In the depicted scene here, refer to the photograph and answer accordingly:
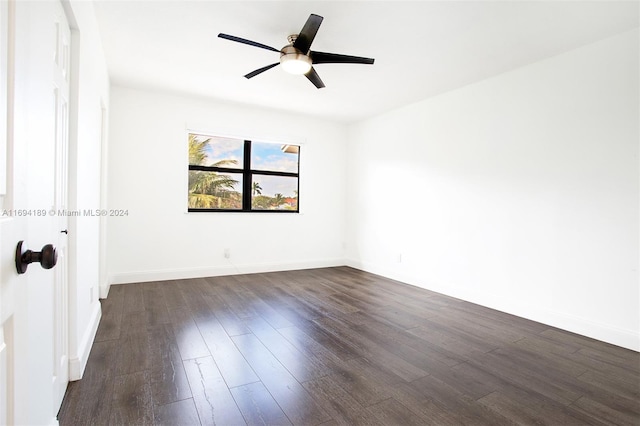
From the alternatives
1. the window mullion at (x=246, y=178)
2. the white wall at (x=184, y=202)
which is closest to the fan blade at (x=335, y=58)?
the white wall at (x=184, y=202)

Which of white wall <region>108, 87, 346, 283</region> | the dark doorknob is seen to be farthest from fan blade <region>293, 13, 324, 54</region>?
white wall <region>108, 87, 346, 283</region>

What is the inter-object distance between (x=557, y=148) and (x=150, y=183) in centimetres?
457

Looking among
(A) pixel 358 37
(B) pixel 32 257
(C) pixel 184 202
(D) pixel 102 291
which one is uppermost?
(A) pixel 358 37

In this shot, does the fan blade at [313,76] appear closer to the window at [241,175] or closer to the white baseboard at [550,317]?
the window at [241,175]

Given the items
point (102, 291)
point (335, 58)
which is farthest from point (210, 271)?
point (335, 58)

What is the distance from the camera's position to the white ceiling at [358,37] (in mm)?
2377

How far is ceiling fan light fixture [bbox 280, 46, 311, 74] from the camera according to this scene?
2670 millimetres

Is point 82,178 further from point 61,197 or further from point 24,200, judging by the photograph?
point 24,200

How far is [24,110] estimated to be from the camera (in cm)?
71

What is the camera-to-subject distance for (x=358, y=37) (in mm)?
2779

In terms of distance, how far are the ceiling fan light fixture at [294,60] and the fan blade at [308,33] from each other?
0.04 meters

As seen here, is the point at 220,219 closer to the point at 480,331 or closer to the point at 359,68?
the point at 359,68

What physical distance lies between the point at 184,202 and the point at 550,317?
4.38 metres

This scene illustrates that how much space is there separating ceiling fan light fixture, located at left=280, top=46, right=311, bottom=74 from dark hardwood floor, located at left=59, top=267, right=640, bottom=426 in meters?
2.23
